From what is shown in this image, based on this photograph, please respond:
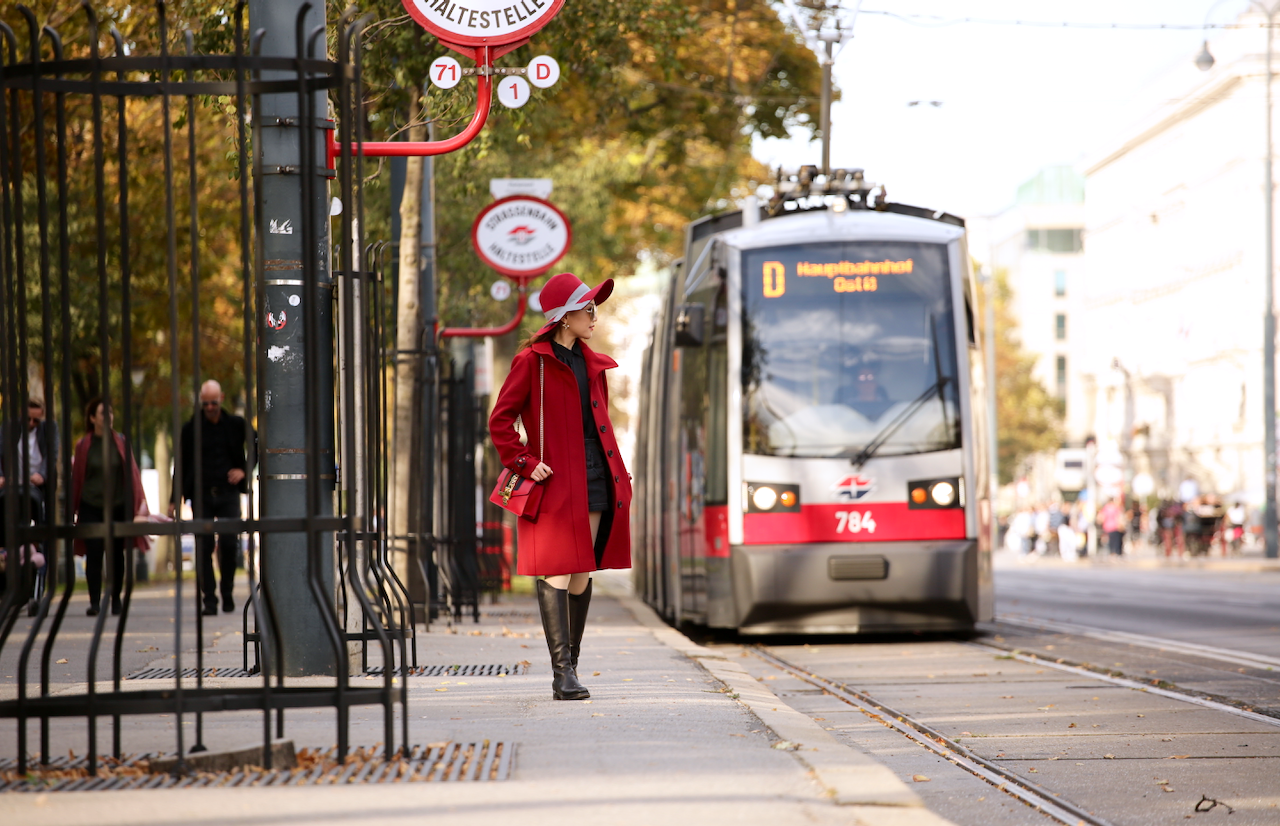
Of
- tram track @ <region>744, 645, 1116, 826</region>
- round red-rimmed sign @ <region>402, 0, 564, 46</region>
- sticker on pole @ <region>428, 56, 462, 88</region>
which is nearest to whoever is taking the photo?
tram track @ <region>744, 645, 1116, 826</region>

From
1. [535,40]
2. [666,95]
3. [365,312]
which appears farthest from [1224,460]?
[365,312]

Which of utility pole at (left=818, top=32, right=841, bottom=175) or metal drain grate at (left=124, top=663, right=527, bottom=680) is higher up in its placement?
utility pole at (left=818, top=32, right=841, bottom=175)

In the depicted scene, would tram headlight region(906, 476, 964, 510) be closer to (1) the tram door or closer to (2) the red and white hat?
(1) the tram door

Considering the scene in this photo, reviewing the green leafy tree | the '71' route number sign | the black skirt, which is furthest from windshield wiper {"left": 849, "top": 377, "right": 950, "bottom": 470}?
the green leafy tree

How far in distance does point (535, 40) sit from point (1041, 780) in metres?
9.54

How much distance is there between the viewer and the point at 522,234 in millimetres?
16109

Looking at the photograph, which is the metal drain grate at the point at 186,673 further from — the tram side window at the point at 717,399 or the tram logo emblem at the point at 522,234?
the tram logo emblem at the point at 522,234

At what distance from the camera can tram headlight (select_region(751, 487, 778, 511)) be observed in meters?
13.3

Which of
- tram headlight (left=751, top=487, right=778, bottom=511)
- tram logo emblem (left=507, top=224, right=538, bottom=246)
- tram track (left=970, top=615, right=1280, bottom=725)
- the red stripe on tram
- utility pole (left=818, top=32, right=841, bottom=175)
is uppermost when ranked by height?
utility pole (left=818, top=32, right=841, bottom=175)

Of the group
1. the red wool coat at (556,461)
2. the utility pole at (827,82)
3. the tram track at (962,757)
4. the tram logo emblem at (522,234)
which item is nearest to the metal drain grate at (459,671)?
the red wool coat at (556,461)

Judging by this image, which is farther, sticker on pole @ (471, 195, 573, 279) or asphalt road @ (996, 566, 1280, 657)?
sticker on pole @ (471, 195, 573, 279)

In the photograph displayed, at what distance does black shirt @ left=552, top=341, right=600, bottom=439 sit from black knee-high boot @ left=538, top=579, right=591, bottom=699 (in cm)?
69

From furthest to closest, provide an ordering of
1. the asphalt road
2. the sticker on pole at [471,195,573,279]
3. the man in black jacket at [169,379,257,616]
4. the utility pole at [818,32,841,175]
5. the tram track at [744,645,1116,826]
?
1. the utility pole at [818,32,841,175]
2. the sticker on pole at [471,195,573,279]
3. the asphalt road
4. the man in black jacket at [169,379,257,616]
5. the tram track at [744,645,1116,826]

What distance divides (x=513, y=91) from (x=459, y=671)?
138 inches
